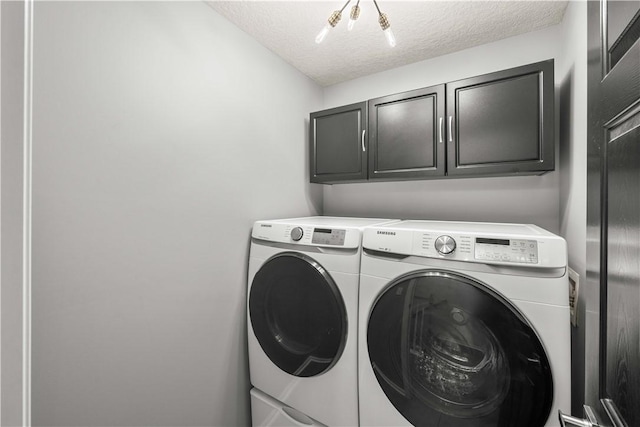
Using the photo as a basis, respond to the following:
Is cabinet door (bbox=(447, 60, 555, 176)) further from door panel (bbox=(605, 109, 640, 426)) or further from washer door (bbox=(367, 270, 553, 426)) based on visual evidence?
door panel (bbox=(605, 109, 640, 426))

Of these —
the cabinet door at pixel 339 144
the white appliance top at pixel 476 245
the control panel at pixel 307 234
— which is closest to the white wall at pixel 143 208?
the control panel at pixel 307 234

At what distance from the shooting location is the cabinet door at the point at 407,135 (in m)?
1.51

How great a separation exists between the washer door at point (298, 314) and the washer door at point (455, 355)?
0.19 metres

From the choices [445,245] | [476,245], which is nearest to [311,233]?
[445,245]

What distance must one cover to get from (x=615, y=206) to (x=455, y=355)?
2.36ft

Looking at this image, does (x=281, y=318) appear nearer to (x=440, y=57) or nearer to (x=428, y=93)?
(x=428, y=93)

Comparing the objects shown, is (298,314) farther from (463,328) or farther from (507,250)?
(507,250)

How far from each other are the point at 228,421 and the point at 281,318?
647mm

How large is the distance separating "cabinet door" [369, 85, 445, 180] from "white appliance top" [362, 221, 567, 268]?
0.59 meters

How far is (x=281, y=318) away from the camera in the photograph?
1.41m

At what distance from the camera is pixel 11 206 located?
Answer: 57 centimetres

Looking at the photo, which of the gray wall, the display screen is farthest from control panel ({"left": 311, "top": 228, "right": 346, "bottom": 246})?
the gray wall

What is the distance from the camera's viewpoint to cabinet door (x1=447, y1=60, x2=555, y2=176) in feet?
4.09

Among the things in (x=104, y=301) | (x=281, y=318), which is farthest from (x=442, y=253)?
(x=104, y=301)
